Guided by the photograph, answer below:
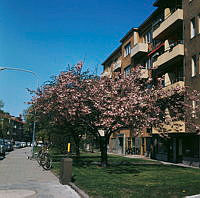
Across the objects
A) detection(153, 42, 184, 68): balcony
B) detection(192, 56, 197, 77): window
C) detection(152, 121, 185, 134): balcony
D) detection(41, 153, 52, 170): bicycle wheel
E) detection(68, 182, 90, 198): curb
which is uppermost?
detection(153, 42, 184, 68): balcony

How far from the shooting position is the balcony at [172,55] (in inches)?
976

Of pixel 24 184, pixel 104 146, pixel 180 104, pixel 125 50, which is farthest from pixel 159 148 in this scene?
pixel 24 184

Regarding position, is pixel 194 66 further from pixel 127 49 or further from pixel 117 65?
pixel 117 65

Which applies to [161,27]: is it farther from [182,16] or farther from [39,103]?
[39,103]

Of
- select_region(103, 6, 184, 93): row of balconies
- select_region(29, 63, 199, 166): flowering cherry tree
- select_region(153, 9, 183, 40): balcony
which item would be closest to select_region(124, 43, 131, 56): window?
select_region(103, 6, 184, 93): row of balconies

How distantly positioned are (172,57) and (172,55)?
0.59ft

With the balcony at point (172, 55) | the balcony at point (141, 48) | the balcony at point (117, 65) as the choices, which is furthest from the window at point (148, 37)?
the balcony at point (117, 65)

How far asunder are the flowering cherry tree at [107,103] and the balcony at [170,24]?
8.17 m

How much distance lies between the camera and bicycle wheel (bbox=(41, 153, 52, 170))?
1758cm

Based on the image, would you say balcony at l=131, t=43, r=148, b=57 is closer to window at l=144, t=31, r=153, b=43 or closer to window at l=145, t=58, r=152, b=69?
window at l=144, t=31, r=153, b=43

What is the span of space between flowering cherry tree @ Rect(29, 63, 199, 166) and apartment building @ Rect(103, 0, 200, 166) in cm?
154

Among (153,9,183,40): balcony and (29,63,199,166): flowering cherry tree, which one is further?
(153,9,183,40): balcony

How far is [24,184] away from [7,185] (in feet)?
2.09

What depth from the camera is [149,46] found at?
34.5 meters
